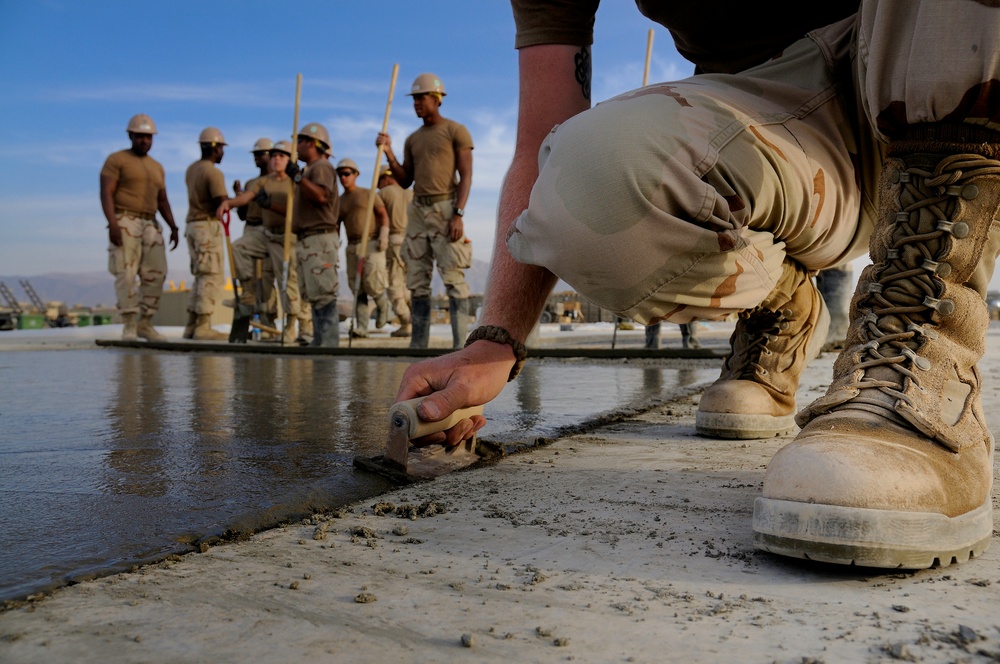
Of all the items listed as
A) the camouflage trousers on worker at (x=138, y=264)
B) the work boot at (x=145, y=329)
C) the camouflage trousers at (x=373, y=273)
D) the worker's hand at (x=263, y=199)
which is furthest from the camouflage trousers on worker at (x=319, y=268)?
the work boot at (x=145, y=329)

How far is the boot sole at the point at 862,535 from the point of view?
91 centimetres

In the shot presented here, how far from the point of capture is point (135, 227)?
8.60 metres

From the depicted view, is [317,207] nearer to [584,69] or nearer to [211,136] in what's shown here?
[211,136]

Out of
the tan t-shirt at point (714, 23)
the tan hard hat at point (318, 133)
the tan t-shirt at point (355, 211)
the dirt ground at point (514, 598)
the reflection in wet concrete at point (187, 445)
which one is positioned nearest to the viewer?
the dirt ground at point (514, 598)

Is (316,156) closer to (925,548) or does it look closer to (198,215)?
(198,215)

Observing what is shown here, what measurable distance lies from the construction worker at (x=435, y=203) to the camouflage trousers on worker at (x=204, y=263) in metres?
3.54

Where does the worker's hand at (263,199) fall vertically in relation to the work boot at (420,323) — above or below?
above

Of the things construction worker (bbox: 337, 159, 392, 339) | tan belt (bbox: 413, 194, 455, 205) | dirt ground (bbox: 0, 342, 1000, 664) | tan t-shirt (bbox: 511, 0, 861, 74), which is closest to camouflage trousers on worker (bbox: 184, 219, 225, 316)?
construction worker (bbox: 337, 159, 392, 339)

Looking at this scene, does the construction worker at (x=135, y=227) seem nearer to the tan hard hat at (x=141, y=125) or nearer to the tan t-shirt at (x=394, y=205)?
the tan hard hat at (x=141, y=125)

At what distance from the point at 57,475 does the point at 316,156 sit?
23.6 feet

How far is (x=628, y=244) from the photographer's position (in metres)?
1.25

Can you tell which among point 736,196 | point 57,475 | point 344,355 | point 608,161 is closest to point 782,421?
point 736,196

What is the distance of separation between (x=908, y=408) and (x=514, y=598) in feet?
1.88

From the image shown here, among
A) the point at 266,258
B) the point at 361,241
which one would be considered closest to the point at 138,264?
the point at 266,258
